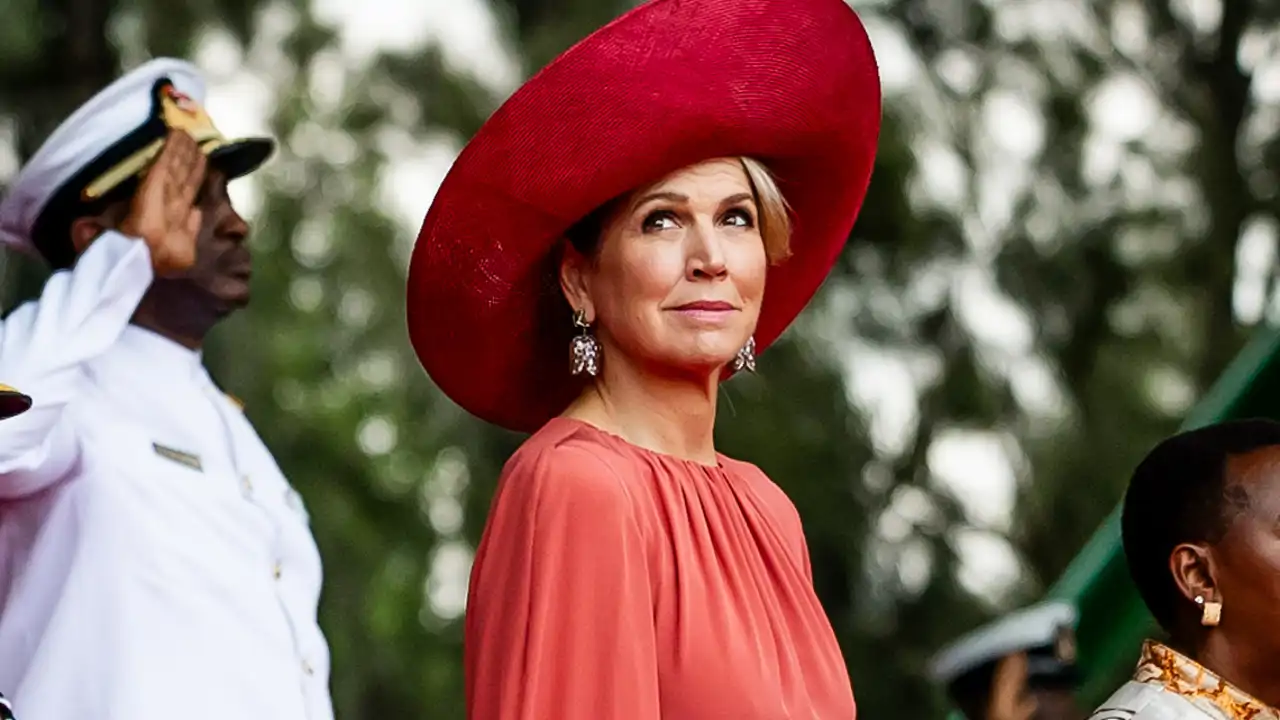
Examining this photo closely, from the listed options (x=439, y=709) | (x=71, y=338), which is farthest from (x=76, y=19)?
(x=439, y=709)

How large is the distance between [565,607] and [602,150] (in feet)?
2.38

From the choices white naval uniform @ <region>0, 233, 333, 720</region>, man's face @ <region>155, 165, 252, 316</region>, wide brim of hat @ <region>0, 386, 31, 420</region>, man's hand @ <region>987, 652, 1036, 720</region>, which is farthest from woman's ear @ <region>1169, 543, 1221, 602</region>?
man's face @ <region>155, 165, 252, 316</region>

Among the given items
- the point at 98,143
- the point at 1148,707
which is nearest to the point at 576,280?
the point at 1148,707

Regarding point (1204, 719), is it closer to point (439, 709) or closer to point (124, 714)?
point (124, 714)

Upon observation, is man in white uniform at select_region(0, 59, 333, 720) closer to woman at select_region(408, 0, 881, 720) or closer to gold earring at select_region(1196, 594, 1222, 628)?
woman at select_region(408, 0, 881, 720)

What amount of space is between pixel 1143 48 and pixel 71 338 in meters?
7.10

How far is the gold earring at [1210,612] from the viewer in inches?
167

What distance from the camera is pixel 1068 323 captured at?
1105cm

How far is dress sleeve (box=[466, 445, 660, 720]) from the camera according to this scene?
130 inches

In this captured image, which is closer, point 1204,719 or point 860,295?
point 1204,719

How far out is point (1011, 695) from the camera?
524 cm

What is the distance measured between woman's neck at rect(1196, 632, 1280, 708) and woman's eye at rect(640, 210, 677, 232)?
1412mm

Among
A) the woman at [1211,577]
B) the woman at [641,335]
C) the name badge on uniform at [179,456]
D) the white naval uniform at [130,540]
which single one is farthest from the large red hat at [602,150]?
the name badge on uniform at [179,456]

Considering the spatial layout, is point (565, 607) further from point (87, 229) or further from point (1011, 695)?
point (87, 229)
